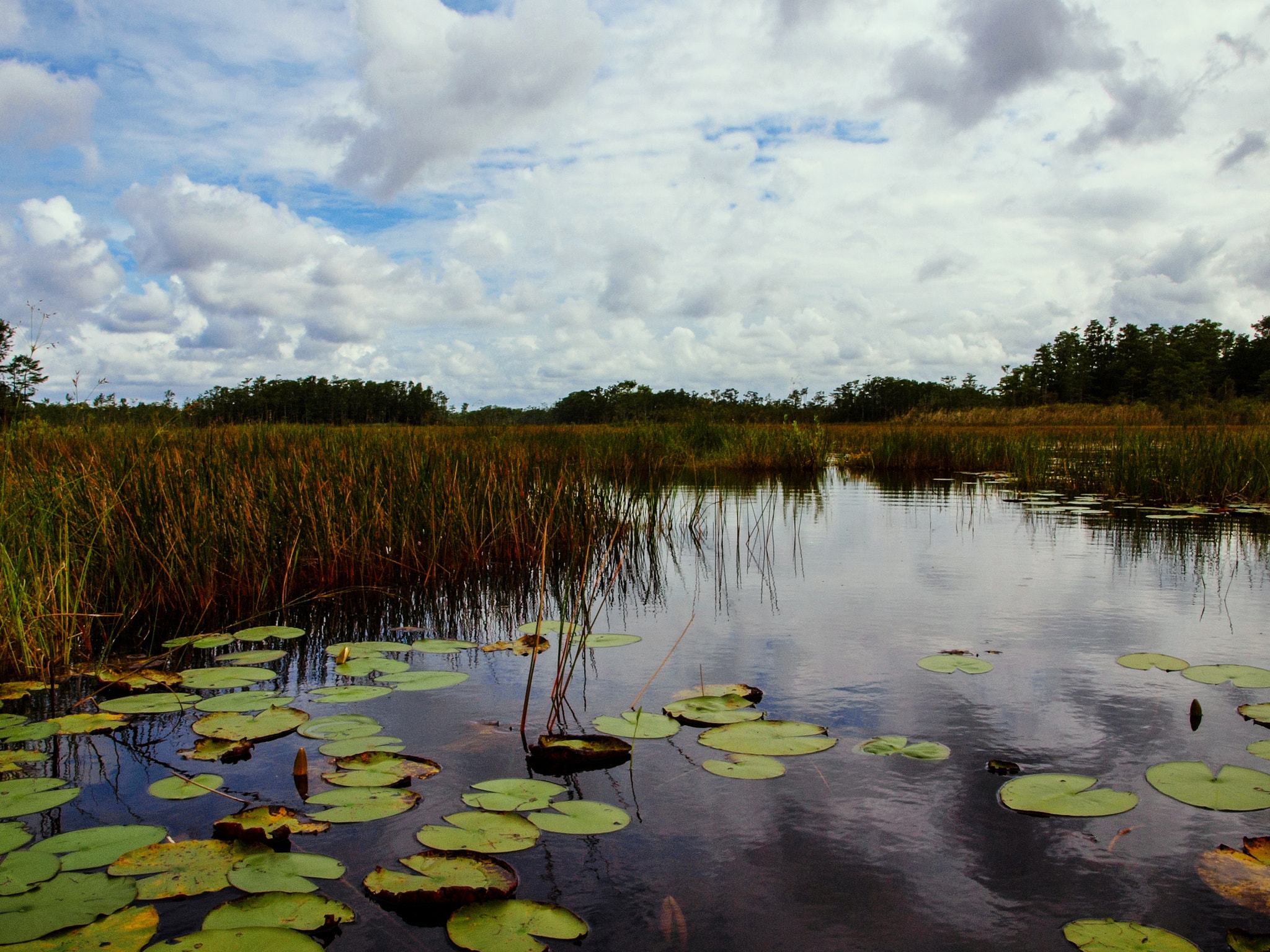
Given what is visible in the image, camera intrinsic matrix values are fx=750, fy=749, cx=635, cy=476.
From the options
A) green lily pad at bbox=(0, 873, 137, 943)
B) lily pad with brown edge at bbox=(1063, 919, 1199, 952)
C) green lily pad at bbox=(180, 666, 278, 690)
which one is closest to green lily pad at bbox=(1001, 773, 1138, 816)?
lily pad with brown edge at bbox=(1063, 919, 1199, 952)

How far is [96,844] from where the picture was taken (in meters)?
1.64

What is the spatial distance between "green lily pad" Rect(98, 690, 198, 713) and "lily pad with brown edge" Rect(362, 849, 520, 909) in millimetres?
1364

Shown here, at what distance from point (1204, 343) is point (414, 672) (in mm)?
64544

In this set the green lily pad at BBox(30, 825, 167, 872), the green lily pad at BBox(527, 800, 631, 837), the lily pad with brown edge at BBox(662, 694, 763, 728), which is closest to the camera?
the green lily pad at BBox(30, 825, 167, 872)

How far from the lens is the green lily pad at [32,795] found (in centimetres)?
177

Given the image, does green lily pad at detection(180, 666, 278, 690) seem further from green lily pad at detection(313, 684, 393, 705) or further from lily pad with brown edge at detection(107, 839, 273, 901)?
lily pad with brown edge at detection(107, 839, 273, 901)

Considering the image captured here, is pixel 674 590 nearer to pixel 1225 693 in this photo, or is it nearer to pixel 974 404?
pixel 1225 693

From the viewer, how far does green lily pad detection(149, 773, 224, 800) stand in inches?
74.9

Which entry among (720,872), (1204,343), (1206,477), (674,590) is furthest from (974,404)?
(720,872)

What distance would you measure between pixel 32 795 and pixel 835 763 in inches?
81.9

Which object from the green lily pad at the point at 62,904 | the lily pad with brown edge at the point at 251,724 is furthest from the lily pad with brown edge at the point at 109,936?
the lily pad with brown edge at the point at 251,724

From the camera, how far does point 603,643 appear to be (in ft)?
10.8

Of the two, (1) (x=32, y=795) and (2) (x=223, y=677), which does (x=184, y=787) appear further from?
(2) (x=223, y=677)

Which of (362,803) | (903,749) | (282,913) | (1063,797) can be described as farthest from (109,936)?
(1063,797)
